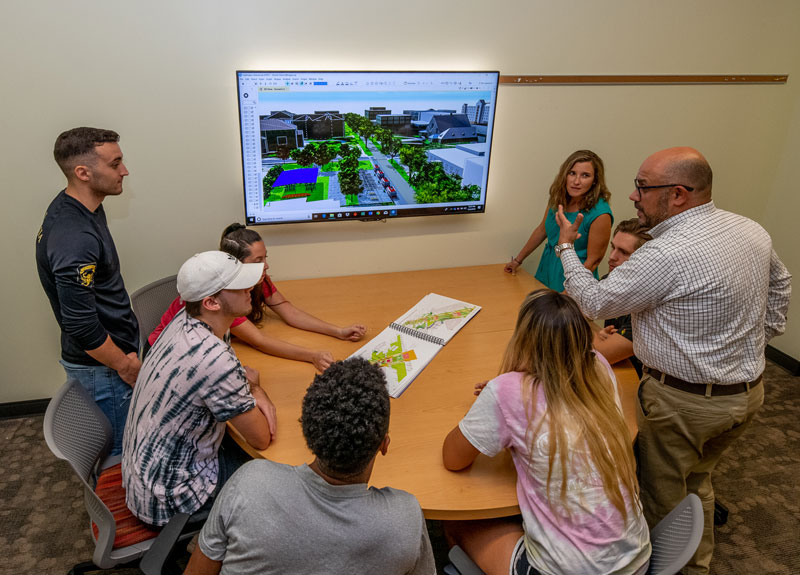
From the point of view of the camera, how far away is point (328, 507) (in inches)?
41.5

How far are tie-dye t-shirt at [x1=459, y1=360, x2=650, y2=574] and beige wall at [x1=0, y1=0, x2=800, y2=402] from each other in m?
1.78

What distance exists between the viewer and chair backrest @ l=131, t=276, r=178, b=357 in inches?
92.4

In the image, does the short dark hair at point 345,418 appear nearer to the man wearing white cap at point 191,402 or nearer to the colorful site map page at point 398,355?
the man wearing white cap at point 191,402

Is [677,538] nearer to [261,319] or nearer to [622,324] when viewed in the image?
[622,324]

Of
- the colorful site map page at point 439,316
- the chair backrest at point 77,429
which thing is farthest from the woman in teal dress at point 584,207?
the chair backrest at point 77,429

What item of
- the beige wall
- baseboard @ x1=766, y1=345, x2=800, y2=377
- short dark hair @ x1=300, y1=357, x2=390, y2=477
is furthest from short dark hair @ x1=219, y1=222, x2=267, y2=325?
baseboard @ x1=766, y1=345, x2=800, y2=377

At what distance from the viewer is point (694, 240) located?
1667 mm

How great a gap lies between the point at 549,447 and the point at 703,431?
0.84m

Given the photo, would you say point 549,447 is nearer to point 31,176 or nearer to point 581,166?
point 581,166

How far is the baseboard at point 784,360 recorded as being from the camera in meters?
3.42

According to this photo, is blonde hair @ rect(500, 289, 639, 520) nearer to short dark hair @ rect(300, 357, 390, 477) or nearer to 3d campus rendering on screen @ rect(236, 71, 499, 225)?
short dark hair @ rect(300, 357, 390, 477)

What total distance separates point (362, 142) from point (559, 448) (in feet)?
6.28

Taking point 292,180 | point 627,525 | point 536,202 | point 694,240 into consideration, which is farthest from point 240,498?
point 536,202

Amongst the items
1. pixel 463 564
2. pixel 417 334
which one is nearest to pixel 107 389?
pixel 417 334
